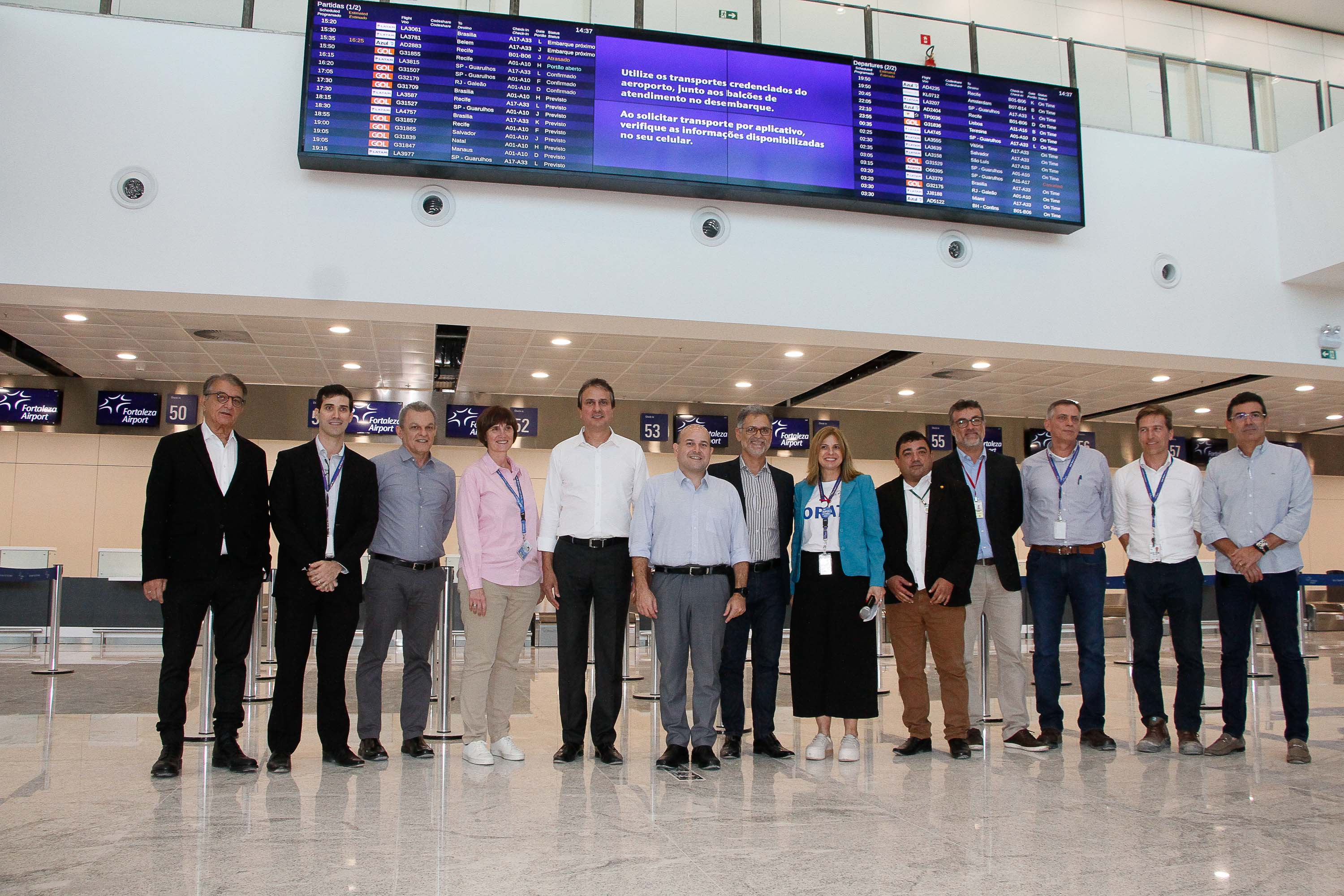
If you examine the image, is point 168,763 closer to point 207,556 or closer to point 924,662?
point 207,556

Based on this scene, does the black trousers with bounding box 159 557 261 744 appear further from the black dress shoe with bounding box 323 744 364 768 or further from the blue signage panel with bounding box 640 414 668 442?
the blue signage panel with bounding box 640 414 668 442

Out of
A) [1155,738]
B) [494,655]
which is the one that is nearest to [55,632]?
[494,655]

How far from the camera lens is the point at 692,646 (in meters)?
4.09

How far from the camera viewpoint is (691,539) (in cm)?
407

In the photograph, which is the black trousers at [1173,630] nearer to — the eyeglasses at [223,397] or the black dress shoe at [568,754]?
the black dress shoe at [568,754]

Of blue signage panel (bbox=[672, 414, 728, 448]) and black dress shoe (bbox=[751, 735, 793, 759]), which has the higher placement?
blue signage panel (bbox=[672, 414, 728, 448])

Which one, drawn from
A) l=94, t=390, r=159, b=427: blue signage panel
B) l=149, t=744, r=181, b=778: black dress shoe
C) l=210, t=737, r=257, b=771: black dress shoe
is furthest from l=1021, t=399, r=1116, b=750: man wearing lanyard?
l=94, t=390, r=159, b=427: blue signage panel

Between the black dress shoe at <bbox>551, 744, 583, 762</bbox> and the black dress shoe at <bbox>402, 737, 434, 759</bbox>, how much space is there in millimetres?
553

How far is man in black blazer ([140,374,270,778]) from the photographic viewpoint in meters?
3.84

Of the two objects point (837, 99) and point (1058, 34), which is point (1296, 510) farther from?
point (1058, 34)

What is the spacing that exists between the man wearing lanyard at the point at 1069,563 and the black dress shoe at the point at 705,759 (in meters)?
1.63

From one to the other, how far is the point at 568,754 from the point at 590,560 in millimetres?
846

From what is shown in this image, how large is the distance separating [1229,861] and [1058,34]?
10.3m

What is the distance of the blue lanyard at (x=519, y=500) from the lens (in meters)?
4.26
